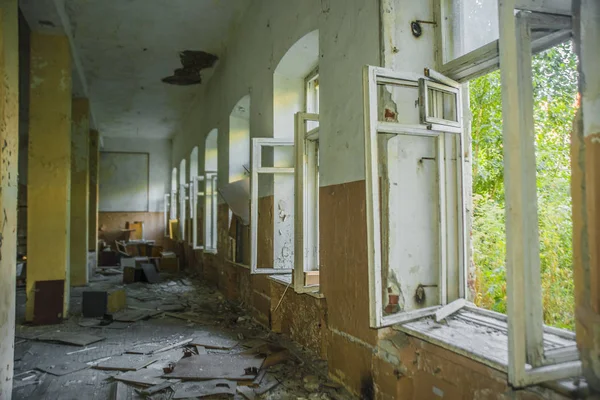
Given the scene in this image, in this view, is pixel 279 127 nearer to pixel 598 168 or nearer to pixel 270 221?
pixel 270 221

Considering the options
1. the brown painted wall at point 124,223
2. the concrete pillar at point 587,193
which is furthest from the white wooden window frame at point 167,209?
the concrete pillar at point 587,193

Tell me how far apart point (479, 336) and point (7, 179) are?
296 cm

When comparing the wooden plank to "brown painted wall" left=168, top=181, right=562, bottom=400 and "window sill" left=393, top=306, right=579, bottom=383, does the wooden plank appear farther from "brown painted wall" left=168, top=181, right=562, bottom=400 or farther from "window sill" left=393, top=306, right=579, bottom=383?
"brown painted wall" left=168, top=181, right=562, bottom=400

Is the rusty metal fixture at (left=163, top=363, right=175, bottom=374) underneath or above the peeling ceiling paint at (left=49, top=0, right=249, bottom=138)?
underneath

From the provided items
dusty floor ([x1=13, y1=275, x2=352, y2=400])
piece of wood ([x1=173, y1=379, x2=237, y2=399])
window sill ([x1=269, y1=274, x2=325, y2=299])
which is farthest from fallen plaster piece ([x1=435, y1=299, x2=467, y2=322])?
piece of wood ([x1=173, y1=379, x2=237, y2=399])

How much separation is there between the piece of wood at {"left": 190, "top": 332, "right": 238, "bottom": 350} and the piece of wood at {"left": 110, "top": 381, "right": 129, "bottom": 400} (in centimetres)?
99

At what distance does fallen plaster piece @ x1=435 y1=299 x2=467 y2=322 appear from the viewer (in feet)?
8.68

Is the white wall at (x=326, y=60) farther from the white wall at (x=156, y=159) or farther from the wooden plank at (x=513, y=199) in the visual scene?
the white wall at (x=156, y=159)

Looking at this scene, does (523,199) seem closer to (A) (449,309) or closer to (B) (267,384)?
(A) (449,309)

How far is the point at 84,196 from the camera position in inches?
348

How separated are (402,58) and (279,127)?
7.14 feet

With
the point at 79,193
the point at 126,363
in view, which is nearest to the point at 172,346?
the point at 126,363

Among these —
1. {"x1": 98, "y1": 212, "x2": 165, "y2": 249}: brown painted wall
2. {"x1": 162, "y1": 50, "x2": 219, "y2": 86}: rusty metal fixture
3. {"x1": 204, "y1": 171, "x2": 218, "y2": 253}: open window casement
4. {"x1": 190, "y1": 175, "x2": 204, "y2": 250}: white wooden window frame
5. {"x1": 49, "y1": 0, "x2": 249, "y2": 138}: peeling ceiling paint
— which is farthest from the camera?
{"x1": 98, "y1": 212, "x2": 165, "y2": 249}: brown painted wall

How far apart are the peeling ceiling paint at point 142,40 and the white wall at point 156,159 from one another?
15.3 feet
